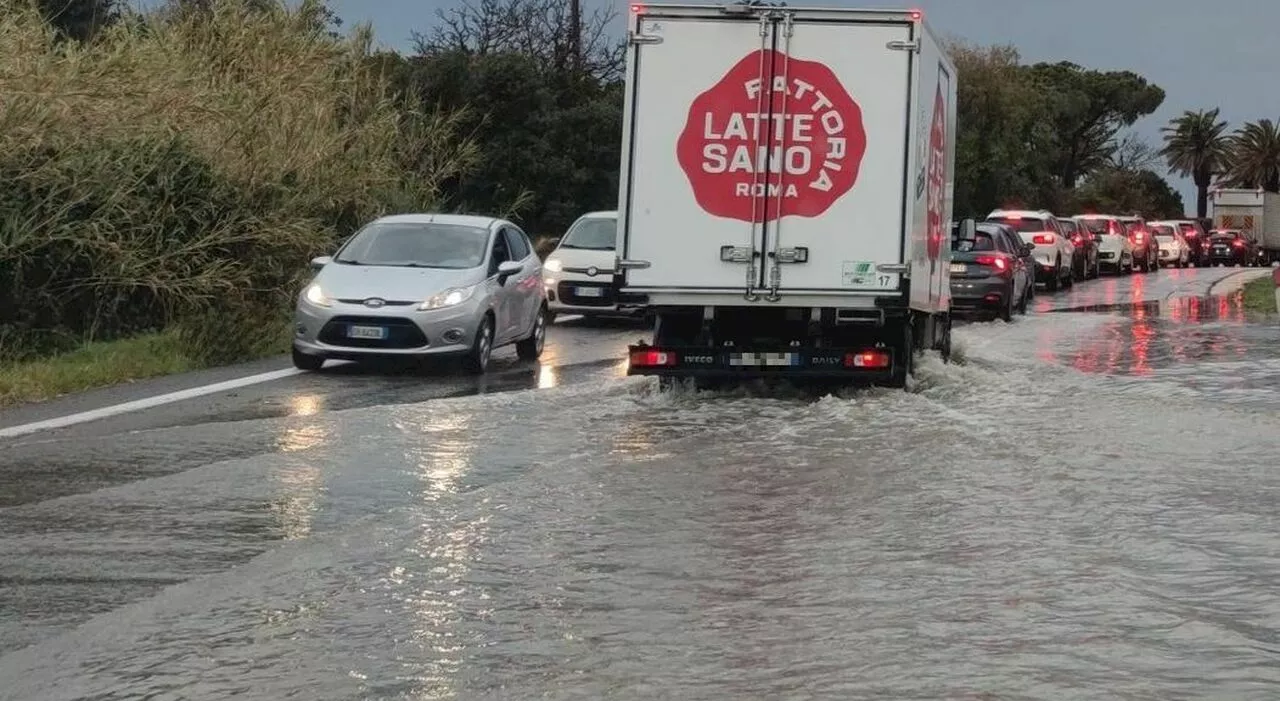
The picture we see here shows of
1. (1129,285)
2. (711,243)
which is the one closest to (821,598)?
Result: (711,243)

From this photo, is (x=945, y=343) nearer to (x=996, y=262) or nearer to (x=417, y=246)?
(x=417, y=246)

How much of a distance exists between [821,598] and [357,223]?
18.9 metres

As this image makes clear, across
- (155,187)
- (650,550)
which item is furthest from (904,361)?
(155,187)

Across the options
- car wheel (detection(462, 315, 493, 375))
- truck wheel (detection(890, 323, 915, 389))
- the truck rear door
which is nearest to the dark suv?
car wheel (detection(462, 315, 493, 375))

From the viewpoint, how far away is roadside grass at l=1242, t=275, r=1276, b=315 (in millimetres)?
30906

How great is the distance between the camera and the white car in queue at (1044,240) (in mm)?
38562

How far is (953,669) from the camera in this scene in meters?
6.35

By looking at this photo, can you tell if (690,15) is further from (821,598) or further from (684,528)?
(821,598)

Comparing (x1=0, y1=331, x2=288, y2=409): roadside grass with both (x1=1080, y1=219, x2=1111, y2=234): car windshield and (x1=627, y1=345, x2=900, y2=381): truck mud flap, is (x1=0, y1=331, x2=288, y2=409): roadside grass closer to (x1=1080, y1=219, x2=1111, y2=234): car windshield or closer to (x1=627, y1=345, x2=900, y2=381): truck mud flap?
(x1=627, y1=345, x2=900, y2=381): truck mud flap

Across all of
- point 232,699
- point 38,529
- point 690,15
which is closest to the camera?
point 232,699

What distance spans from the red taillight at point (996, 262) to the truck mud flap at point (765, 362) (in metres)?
12.8

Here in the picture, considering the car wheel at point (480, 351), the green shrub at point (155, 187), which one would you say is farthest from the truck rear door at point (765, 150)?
the green shrub at point (155, 187)

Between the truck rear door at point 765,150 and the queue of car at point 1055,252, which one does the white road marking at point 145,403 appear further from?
the queue of car at point 1055,252

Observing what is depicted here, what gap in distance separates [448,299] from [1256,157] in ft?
333
